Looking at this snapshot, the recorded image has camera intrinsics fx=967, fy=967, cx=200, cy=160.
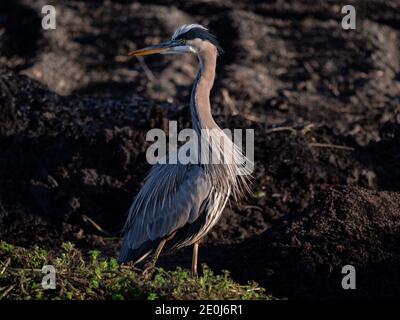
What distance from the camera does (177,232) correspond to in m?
7.43

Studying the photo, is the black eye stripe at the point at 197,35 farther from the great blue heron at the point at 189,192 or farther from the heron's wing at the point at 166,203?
the heron's wing at the point at 166,203

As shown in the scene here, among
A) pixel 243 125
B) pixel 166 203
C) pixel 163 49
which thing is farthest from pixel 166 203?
pixel 243 125

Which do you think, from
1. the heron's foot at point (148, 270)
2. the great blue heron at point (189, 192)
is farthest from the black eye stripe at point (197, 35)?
the heron's foot at point (148, 270)

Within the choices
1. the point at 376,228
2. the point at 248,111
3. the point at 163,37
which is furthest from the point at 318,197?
the point at 163,37

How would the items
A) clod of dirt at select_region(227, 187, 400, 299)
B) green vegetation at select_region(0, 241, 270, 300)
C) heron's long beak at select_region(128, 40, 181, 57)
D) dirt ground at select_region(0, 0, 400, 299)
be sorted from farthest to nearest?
heron's long beak at select_region(128, 40, 181, 57) < dirt ground at select_region(0, 0, 400, 299) < clod of dirt at select_region(227, 187, 400, 299) < green vegetation at select_region(0, 241, 270, 300)

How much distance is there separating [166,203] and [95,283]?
1.78 meters

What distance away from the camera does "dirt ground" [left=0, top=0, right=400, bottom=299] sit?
7066 millimetres

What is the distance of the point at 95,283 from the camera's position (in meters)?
5.77

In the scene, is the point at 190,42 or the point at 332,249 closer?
the point at 332,249

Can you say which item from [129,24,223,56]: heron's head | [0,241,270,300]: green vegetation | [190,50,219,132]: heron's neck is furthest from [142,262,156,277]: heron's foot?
[129,24,223,56]: heron's head

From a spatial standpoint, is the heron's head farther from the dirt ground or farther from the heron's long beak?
the dirt ground

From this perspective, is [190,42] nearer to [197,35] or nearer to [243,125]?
[197,35]

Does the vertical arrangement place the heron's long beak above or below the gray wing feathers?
above
